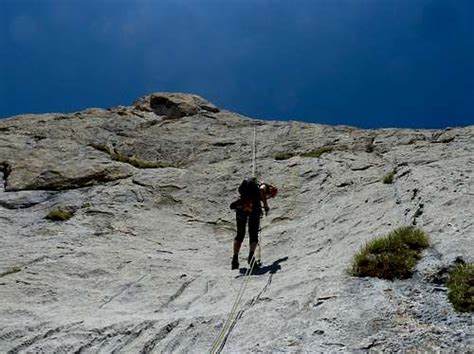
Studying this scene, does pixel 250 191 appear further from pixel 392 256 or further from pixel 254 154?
pixel 254 154

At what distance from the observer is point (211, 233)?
59.2ft

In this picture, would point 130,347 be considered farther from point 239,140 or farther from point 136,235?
point 239,140

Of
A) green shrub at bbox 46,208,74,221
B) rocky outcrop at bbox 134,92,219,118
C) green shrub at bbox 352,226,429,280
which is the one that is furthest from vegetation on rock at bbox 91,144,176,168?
green shrub at bbox 352,226,429,280

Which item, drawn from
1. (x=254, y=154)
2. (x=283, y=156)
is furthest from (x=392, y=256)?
(x=254, y=154)

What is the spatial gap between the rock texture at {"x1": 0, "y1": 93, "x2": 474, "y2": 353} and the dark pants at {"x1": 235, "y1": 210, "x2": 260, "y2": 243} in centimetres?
68

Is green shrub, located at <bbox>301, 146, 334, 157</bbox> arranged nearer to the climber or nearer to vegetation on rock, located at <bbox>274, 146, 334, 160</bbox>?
vegetation on rock, located at <bbox>274, 146, 334, 160</bbox>

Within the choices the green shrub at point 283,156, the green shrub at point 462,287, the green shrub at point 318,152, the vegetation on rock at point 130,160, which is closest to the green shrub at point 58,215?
the vegetation on rock at point 130,160

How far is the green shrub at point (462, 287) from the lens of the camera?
7.55 metres

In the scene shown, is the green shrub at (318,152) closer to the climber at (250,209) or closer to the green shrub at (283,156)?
the green shrub at (283,156)

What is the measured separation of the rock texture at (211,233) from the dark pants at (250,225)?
2.23 feet

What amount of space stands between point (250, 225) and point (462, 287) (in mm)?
7013

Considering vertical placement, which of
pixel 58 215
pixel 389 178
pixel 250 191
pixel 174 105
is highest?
pixel 174 105

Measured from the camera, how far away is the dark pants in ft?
46.9

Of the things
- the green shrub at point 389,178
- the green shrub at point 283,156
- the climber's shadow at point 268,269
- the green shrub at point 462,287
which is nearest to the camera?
the green shrub at point 462,287
